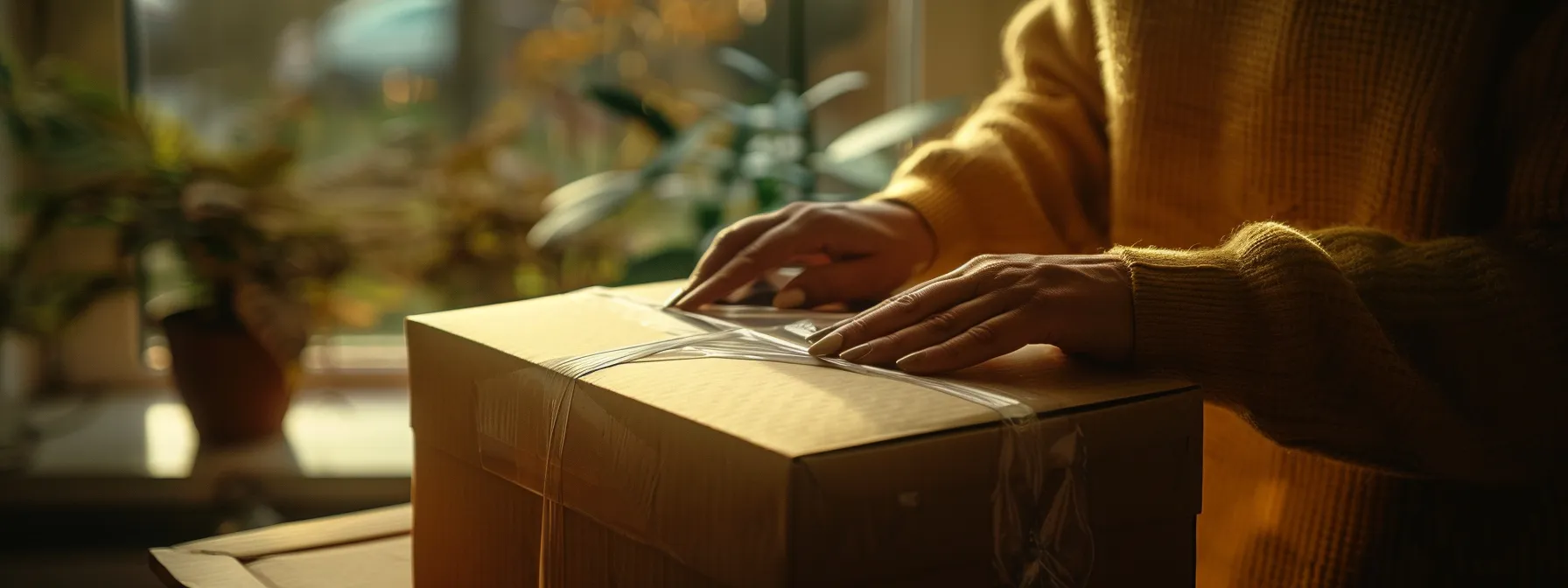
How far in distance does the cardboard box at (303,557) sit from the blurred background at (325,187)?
0.62 meters

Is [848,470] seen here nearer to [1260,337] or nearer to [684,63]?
[1260,337]

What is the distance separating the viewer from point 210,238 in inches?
58.9

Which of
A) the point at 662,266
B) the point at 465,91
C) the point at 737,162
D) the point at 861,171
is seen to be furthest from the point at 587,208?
the point at 465,91

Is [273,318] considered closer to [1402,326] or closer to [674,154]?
[674,154]

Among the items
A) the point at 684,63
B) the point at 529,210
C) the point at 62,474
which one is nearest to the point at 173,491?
the point at 62,474

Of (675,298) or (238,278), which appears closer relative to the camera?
(675,298)

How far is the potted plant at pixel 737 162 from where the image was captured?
56.2 inches

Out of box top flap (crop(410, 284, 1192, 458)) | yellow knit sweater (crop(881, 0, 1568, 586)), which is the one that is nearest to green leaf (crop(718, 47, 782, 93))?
yellow knit sweater (crop(881, 0, 1568, 586))

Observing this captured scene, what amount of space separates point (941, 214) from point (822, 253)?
9 cm

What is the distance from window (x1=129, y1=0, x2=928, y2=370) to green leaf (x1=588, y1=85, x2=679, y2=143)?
153mm

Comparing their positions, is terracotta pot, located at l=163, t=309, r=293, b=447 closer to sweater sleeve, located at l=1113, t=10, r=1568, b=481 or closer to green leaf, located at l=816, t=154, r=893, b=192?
green leaf, located at l=816, t=154, r=893, b=192

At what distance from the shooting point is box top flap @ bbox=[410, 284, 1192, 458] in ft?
1.43

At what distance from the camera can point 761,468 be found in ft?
1.35

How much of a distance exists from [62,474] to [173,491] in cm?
14
